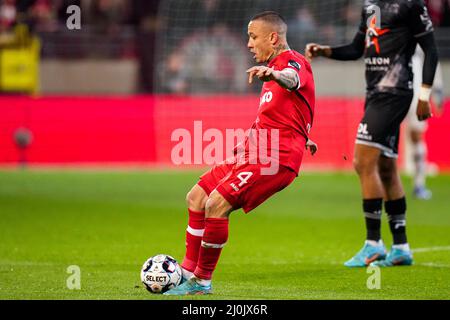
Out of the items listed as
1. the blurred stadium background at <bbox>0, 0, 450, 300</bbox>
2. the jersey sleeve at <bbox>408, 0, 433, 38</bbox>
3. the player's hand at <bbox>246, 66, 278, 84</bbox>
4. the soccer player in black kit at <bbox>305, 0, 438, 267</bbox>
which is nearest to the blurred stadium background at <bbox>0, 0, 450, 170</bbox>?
the blurred stadium background at <bbox>0, 0, 450, 300</bbox>

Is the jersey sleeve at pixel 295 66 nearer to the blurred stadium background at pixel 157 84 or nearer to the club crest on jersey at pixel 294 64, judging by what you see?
the club crest on jersey at pixel 294 64

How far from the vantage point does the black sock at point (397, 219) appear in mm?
8688

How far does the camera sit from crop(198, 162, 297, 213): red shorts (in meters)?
6.87

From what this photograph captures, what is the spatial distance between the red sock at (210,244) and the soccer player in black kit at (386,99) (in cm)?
190

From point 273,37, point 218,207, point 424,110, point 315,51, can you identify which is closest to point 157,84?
point 315,51

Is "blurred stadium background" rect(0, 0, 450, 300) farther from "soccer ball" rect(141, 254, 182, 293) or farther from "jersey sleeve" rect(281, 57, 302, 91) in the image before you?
"jersey sleeve" rect(281, 57, 302, 91)

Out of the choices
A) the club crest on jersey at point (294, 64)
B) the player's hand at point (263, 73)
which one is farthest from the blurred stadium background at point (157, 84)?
the player's hand at point (263, 73)
